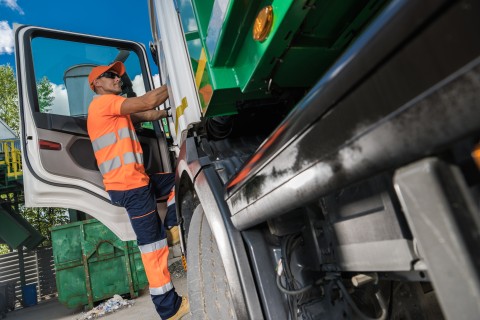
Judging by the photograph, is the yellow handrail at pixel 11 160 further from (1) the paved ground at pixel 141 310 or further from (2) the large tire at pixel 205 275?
(2) the large tire at pixel 205 275

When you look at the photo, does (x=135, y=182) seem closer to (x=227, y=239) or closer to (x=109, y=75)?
(x=109, y=75)

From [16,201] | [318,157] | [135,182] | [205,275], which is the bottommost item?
[205,275]

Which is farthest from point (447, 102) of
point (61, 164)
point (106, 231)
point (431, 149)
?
point (106, 231)

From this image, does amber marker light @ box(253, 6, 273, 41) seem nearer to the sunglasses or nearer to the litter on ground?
the sunglasses

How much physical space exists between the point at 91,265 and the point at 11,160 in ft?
20.3

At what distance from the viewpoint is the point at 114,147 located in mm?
2662

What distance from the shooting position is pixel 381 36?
0.52 meters

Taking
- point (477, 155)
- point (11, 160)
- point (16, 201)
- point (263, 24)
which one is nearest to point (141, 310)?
point (263, 24)

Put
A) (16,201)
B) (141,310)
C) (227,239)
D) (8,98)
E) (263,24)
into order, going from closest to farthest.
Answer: (263,24)
(227,239)
(141,310)
(16,201)
(8,98)

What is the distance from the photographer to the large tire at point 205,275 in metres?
1.50

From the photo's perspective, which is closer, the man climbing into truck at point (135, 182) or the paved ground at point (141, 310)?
the man climbing into truck at point (135, 182)

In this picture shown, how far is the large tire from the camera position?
1.50 metres

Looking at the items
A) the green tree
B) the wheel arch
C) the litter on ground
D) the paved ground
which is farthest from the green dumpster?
the green tree

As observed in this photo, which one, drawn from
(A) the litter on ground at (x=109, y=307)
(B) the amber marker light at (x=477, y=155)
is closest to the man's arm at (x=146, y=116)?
(B) the amber marker light at (x=477, y=155)
